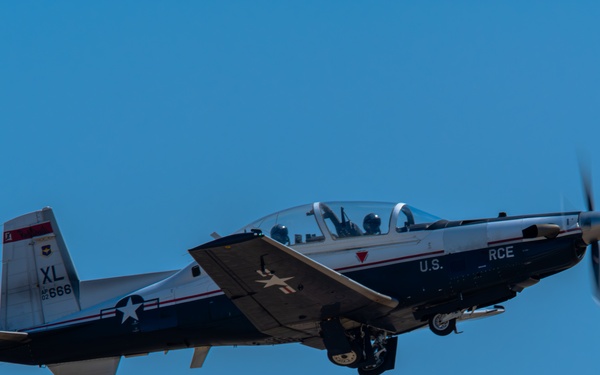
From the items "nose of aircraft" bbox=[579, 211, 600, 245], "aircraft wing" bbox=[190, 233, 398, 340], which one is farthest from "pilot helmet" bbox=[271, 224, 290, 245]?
"nose of aircraft" bbox=[579, 211, 600, 245]

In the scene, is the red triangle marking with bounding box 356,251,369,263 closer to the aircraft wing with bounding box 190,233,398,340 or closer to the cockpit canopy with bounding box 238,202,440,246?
the cockpit canopy with bounding box 238,202,440,246

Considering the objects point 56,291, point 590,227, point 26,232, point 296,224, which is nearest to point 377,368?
point 296,224

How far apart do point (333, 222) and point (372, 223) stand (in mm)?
629

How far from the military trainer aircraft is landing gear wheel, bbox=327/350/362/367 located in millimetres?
23

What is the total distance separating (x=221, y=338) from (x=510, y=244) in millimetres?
5114

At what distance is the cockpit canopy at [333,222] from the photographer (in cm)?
1808

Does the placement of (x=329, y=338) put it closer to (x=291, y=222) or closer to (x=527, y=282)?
(x=291, y=222)

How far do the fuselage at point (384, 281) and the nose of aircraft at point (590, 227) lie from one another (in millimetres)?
81

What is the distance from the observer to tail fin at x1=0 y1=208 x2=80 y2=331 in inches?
796

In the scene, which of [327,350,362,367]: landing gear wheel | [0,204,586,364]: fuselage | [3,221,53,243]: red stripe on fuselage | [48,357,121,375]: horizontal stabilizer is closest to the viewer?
[0,204,586,364]: fuselage

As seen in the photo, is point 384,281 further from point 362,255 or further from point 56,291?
point 56,291

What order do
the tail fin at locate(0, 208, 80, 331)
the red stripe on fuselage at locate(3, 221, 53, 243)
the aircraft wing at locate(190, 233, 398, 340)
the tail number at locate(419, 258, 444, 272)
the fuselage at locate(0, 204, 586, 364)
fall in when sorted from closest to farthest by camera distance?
1. the aircraft wing at locate(190, 233, 398, 340)
2. the fuselage at locate(0, 204, 586, 364)
3. the tail number at locate(419, 258, 444, 272)
4. the tail fin at locate(0, 208, 80, 331)
5. the red stripe on fuselage at locate(3, 221, 53, 243)

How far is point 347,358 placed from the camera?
58.5 ft

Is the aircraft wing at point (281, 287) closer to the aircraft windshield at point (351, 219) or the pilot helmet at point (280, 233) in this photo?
the pilot helmet at point (280, 233)
